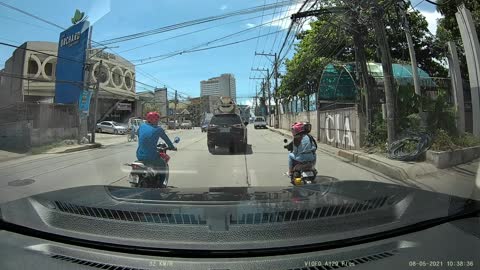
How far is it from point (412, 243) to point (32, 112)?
86.7ft

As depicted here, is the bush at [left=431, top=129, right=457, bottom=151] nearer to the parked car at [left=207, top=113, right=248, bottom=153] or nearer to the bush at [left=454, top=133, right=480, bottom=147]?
the bush at [left=454, top=133, right=480, bottom=147]

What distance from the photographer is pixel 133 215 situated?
3070 millimetres

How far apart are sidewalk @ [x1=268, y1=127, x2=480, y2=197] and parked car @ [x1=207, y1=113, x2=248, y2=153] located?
6842mm

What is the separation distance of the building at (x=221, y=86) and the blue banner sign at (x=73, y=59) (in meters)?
34.5

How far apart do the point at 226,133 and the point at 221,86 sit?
53626 millimetres

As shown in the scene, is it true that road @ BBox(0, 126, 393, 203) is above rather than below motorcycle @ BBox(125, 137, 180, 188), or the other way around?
below

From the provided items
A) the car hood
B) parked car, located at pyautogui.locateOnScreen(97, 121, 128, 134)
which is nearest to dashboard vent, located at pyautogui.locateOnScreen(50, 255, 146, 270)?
the car hood

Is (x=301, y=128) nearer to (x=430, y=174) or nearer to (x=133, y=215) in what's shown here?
(x=430, y=174)

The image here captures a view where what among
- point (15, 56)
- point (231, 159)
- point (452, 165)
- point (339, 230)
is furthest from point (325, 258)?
point (15, 56)

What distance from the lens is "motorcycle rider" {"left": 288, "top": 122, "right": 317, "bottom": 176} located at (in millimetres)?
7719

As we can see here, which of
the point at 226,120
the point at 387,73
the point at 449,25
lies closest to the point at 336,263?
the point at 387,73

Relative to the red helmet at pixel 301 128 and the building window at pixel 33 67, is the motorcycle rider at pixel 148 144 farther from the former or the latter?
the building window at pixel 33 67

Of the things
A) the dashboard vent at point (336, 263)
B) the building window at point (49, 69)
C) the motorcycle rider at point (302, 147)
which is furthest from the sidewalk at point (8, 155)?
the building window at point (49, 69)

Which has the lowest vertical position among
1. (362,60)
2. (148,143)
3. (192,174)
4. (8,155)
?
(8,155)
